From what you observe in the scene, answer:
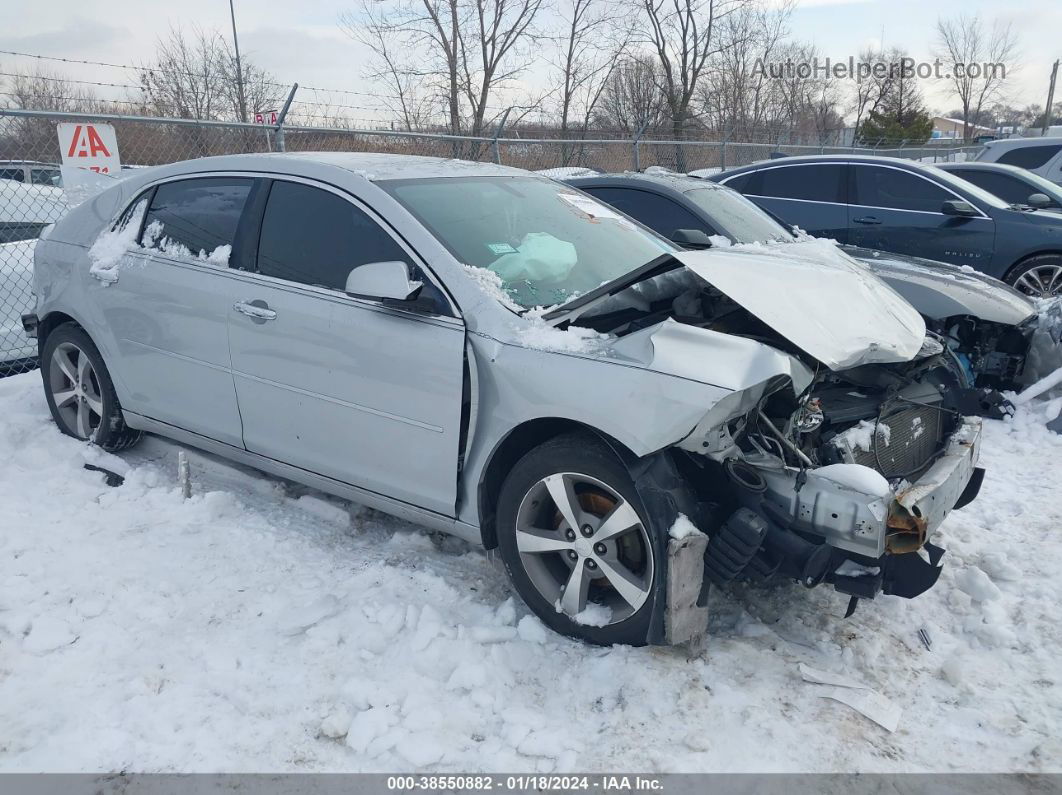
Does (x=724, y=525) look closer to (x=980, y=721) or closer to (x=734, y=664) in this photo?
(x=734, y=664)

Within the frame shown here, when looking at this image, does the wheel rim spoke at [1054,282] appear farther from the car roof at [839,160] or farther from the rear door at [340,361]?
the rear door at [340,361]

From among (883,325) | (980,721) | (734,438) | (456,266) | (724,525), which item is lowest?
(980,721)

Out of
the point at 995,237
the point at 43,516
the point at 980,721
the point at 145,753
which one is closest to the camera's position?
the point at 145,753

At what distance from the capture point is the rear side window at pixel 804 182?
8.54m

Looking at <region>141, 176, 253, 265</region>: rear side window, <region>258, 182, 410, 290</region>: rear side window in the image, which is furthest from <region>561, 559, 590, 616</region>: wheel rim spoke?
<region>141, 176, 253, 265</region>: rear side window

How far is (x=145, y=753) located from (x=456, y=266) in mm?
2007

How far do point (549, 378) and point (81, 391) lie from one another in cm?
326

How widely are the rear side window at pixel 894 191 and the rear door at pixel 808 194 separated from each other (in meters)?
0.16

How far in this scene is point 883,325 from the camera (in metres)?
3.23

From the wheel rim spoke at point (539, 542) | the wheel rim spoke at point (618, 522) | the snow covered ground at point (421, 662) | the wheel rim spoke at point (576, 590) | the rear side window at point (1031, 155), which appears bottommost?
the snow covered ground at point (421, 662)

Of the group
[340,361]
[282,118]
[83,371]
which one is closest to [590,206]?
[340,361]

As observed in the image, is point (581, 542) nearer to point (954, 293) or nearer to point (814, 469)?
point (814, 469)

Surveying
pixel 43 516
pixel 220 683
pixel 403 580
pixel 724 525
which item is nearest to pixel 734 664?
pixel 724 525

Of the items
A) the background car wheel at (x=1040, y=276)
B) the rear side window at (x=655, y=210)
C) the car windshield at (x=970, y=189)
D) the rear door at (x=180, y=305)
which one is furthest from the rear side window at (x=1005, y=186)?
the rear door at (x=180, y=305)
